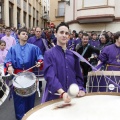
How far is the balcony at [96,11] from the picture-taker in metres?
15.3

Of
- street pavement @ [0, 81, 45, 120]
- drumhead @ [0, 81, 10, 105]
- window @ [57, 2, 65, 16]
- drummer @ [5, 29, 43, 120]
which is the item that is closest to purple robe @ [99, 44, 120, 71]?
drummer @ [5, 29, 43, 120]

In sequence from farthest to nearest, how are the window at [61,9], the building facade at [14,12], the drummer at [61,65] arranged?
the window at [61,9]
the building facade at [14,12]
the drummer at [61,65]

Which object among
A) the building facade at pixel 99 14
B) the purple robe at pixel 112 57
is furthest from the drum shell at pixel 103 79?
the building facade at pixel 99 14

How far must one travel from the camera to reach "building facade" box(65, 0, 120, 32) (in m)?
15.3

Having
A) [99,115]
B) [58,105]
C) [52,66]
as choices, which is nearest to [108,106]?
[99,115]

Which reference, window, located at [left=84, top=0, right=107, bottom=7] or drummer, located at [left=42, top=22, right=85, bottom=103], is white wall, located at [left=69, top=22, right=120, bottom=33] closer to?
window, located at [left=84, top=0, right=107, bottom=7]

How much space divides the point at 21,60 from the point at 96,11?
1248 cm

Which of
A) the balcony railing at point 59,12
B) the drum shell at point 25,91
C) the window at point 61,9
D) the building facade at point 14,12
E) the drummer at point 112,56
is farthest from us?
the window at point 61,9

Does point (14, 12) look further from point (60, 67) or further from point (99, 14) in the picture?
point (60, 67)

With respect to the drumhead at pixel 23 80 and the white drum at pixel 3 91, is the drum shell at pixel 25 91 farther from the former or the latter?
the white drum at pixel 3 91

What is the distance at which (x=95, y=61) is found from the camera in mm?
5223

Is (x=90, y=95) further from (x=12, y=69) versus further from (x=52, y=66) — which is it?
(x=12, y=69)

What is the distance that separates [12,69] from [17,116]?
2.50 ft

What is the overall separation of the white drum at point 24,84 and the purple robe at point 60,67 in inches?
36.8
